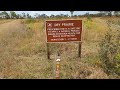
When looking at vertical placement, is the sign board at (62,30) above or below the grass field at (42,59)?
above

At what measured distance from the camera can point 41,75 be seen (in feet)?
24.1

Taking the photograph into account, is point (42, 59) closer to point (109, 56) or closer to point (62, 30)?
point (62, 30)

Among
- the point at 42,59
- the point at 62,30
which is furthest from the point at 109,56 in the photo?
the point at 42,59

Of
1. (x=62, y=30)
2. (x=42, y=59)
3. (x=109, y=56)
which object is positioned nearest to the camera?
(x=62, y=30)

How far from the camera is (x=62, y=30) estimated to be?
730 cm

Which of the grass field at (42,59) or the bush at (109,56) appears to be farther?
the bush at (109,56)

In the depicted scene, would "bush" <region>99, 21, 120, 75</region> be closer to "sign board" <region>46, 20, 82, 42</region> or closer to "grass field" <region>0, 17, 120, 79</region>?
"grass field" <region>0, 17, 120, 79</region>

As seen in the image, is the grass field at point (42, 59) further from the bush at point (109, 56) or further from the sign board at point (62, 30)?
the sign board at point (62, 30)

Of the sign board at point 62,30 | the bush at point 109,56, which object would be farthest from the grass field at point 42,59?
the sign board at point 62,30

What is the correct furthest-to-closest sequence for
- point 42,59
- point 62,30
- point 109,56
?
point 42,59
point 109,56
point 62,30

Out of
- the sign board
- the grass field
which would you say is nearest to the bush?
the grass field

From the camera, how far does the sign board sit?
7297mm

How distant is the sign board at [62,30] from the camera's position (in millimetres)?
7297
